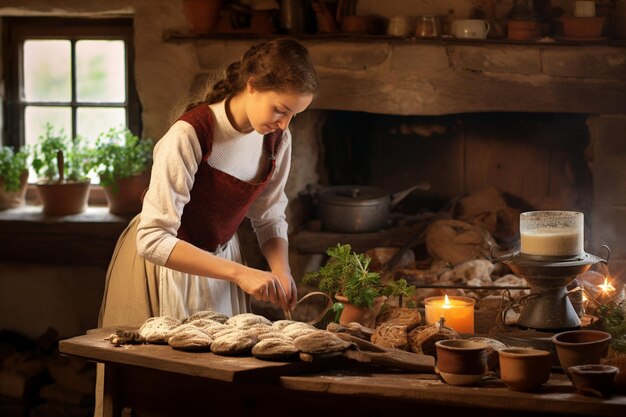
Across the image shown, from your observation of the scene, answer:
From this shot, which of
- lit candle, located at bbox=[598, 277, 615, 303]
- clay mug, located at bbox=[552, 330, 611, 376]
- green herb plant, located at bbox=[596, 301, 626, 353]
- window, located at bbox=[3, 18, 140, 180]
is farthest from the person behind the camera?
window, located at bbox=[3, 18, 140, 180]

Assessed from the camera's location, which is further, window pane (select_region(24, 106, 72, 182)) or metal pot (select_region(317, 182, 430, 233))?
window pane (select_region(24, 106, 72, 182))

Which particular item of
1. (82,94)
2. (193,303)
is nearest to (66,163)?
(82,94)

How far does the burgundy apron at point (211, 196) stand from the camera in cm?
267

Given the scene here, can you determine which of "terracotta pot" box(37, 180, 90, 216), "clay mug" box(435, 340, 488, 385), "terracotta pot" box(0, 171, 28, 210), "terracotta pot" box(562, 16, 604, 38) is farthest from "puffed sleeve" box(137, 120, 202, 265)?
"terracotta pot" box(0, 171, 28, 210)

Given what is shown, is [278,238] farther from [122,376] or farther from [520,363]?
[520,363]

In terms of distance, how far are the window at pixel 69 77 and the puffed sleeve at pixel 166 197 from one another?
1.91 meters

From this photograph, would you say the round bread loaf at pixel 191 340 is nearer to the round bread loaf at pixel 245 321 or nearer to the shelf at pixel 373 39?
the round bread loaf at pixel 245 321

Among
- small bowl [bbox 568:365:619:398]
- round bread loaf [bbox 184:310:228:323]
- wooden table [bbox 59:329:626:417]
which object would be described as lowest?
wooden table [bbox 59:329:626:417]

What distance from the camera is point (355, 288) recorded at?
250 cm

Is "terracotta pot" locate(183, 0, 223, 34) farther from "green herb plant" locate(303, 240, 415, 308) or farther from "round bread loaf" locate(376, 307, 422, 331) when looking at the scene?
"round bread loaf" locate(376, 307, 422, 331)

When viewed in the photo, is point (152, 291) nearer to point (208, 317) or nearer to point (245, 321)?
point (208, 317)

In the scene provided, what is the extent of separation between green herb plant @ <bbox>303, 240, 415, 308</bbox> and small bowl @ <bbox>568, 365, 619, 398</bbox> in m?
0.73

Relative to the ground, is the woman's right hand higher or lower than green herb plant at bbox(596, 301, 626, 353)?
higher

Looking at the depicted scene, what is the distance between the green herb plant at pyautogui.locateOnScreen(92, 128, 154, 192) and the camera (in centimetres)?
415
